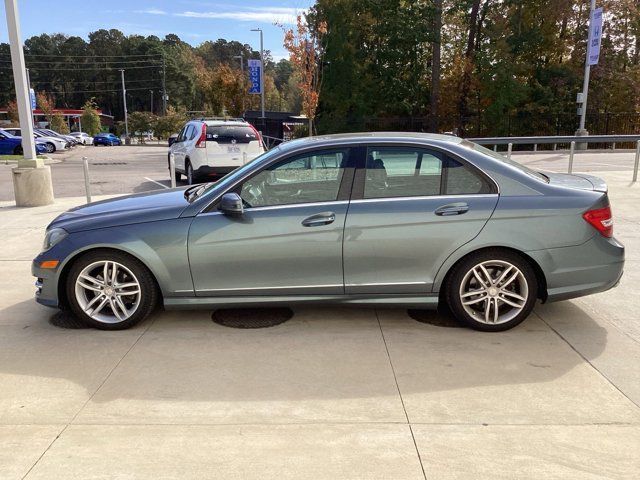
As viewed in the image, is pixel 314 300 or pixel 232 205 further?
pixel 314 300

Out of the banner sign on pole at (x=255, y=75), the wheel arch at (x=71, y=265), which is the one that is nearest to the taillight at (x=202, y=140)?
the wheel arch at (x=71, y=265)

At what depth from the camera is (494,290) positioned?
4449mm

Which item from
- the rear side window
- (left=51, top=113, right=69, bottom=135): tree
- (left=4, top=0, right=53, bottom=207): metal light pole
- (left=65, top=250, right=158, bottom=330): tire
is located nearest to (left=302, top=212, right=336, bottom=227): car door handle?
(left=65, top=250, right=158, bottom=330): tire

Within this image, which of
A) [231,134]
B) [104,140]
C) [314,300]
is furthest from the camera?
[104,140]

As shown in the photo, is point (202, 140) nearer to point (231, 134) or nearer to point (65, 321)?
point (231, 134)

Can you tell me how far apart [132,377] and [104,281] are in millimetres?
1054

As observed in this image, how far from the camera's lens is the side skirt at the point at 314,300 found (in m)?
4.52

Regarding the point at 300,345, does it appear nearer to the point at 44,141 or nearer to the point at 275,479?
the point at 275,479

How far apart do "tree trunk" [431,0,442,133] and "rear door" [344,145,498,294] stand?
3054 centimetres

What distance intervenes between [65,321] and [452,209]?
11.2 ft

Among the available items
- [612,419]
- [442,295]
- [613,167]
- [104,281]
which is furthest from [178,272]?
[613,167]

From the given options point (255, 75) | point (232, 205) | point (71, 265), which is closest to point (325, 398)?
point (232, 205)

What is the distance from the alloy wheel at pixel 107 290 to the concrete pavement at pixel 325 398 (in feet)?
0.56

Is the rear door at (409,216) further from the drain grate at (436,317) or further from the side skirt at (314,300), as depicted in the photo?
the drain grate at (436,317)
